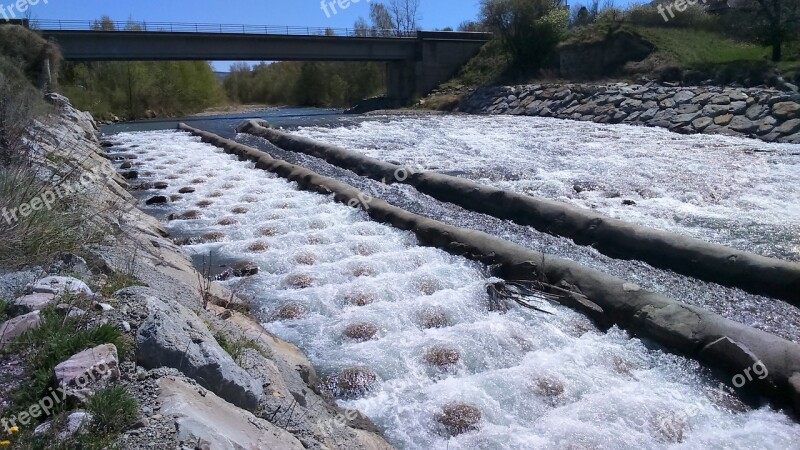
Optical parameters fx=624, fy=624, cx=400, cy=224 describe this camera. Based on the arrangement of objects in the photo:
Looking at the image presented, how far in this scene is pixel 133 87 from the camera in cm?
4397

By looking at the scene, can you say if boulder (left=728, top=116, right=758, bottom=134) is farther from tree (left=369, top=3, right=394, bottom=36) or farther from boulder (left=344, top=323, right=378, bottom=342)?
tree (left=369, top=3, right=394, bottom=36)

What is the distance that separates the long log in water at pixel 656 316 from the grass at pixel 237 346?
144 inches

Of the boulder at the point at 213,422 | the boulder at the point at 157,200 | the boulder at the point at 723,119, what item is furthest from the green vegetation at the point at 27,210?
the boulder at the point at 723,119

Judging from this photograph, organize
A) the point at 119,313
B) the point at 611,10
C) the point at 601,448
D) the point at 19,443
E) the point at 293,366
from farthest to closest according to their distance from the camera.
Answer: the point at 611,10
the point at 293,366
the point at 601,448
the point at 119,313
the point at 19,443

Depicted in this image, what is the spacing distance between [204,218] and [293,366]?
6.77 meters

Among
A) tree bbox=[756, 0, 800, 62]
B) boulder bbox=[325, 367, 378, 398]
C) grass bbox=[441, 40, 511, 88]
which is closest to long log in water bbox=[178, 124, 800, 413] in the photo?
boulder bbox=[325, 367, 378, 398]

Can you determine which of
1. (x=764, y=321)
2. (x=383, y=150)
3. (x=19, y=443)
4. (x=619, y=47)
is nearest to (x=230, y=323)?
(x=19, y=443)

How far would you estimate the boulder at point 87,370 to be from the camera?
308 centimetres

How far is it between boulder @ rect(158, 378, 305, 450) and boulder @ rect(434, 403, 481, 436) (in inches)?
60.7

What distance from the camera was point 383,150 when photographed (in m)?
18.9

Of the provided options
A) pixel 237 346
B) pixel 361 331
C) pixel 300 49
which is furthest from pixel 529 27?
pixel 237 346

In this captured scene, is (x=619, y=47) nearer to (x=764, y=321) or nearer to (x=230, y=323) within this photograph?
(x=764, y=321)

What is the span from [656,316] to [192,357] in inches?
180

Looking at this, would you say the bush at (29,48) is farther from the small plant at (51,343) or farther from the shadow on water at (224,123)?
the small plant at (51,343)
